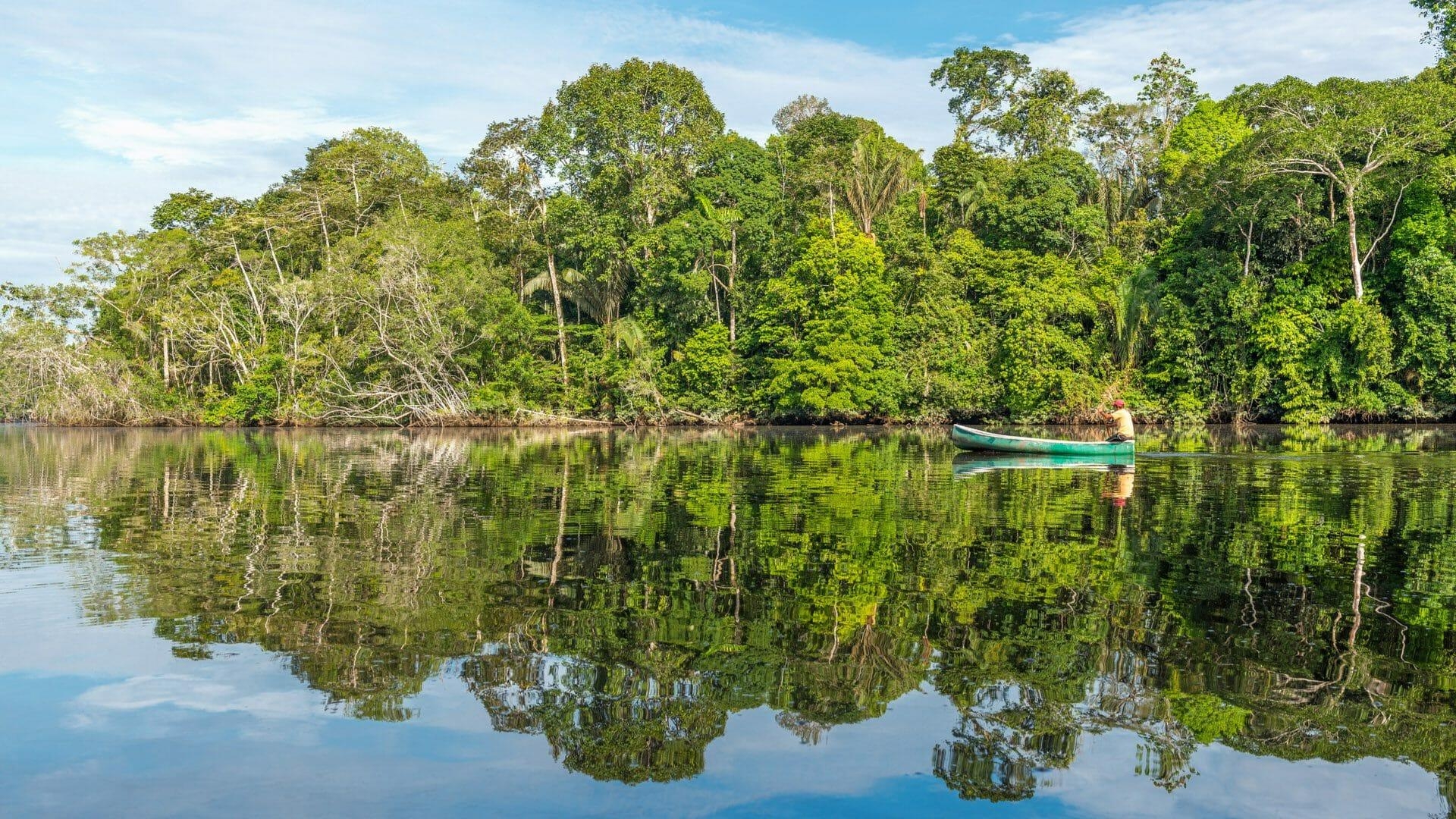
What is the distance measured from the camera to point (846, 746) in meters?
6.68

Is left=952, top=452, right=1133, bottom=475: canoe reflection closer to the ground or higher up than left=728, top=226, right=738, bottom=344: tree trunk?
closer to the ground

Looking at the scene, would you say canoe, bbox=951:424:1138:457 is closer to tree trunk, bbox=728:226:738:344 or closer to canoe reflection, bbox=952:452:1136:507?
canoe reflection, bbox=952:452:1136:507

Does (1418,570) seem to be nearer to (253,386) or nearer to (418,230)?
(418,230)

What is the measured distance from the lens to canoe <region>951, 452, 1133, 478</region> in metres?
25.2

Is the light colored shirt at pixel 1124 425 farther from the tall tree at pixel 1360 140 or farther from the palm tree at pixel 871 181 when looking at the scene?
the palm tree at pixel 871 181

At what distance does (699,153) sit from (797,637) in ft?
154

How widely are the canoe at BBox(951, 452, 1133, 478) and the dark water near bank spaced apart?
735 cm

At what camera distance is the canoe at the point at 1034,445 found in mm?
26062

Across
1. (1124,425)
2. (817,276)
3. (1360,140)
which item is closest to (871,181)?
(817,276)

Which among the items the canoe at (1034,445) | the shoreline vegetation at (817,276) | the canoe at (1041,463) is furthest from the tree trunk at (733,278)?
the canoe at (1041,463)

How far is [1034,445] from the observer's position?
28.2 metres

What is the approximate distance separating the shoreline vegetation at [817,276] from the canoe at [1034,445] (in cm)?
1972

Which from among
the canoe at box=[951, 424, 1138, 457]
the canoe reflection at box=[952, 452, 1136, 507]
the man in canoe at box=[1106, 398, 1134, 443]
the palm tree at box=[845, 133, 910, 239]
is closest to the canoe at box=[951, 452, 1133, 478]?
the canoe reflection at box=[952, 452, 1136, 507]

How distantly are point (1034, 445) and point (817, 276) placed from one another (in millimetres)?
23258
